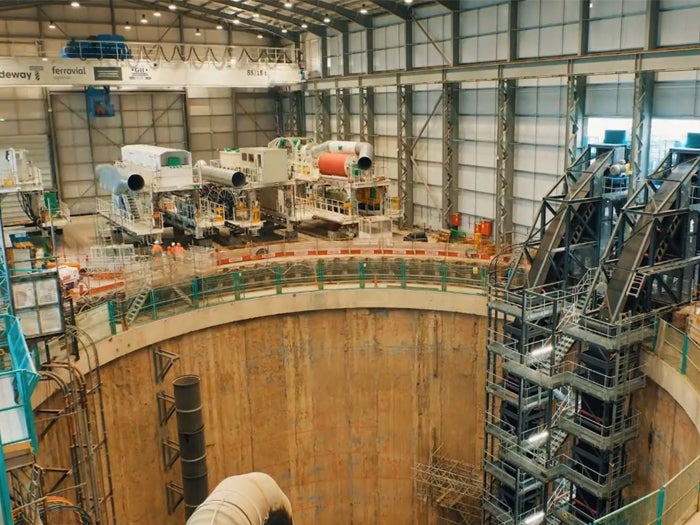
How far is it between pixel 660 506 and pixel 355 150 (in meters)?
28.1

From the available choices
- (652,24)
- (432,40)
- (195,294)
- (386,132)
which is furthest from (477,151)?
(195,294)

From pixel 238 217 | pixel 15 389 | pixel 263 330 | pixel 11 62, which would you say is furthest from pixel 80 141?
pixel 15 389

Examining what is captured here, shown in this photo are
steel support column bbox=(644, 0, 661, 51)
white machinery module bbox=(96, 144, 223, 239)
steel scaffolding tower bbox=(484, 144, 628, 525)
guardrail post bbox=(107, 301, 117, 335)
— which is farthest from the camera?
white machinery module bbox=(96, 144, 223, 239)

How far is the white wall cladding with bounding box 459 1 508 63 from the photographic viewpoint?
3178 cm

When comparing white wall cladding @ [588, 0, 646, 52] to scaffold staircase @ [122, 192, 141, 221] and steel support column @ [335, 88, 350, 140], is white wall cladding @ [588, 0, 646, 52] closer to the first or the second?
steel support column @ [335, 88, 350, 140]

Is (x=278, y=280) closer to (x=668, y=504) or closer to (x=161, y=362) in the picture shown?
(x=161, y=362)

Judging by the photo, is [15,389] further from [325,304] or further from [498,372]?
[498,372]

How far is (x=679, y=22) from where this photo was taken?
2389cm

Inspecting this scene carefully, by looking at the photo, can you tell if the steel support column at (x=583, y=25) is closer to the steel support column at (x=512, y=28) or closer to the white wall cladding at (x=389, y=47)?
the steel support column at (x=512, y=28)

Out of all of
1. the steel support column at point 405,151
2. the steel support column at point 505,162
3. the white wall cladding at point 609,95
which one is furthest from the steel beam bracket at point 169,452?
the white wall cladding at point 609,95

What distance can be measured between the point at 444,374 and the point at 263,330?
286 inches

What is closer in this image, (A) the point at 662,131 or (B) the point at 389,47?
(A) the point at 662,131

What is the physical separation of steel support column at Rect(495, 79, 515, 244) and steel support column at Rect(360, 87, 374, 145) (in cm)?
1223

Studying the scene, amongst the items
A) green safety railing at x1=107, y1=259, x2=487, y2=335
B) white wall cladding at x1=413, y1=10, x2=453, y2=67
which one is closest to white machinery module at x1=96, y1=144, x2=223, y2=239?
green safety railing at x1=107, y1=259, x2=487, y2=335
